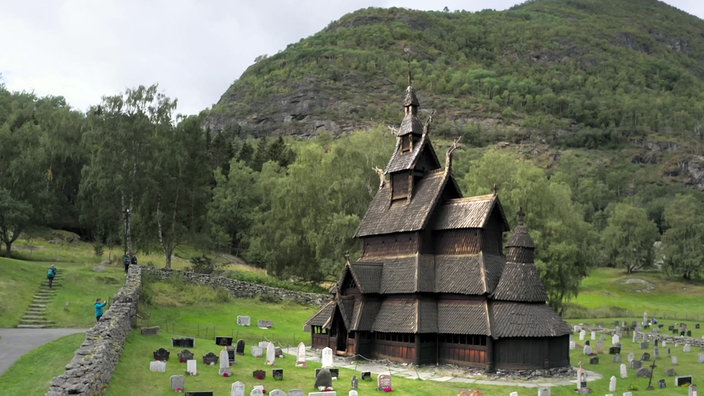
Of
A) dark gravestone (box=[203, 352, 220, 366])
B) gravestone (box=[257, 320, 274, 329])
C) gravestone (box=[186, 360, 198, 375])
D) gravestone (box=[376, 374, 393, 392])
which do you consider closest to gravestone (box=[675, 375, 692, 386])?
gravestone (box=[376, 374, 393, 392])

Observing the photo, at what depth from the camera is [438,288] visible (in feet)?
112

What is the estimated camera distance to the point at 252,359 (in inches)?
1209

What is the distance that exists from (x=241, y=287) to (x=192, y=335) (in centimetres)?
1415

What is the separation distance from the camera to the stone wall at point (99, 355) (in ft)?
53.5

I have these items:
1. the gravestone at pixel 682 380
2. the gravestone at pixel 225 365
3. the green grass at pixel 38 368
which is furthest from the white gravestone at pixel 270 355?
the gravestone at pixel 682 380

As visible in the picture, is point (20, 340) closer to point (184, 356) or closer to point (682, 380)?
point (184, 356)

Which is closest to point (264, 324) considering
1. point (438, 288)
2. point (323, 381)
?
point (438, 288)

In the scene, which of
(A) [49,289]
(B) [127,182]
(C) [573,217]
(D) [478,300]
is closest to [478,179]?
(C) [573,217]

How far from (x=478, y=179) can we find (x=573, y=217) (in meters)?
9.64

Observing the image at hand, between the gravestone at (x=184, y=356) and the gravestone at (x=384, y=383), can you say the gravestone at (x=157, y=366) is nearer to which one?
the gravestone at (x=184, y=356)

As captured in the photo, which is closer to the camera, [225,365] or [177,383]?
[177,383]

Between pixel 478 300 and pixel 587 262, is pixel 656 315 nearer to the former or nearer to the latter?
pixel 587 262

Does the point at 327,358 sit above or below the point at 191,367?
below

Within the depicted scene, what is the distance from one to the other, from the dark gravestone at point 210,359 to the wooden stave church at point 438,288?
9641 mm
